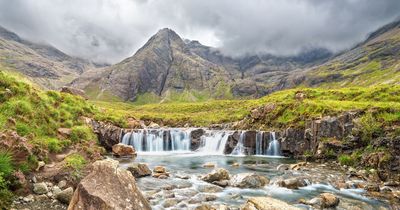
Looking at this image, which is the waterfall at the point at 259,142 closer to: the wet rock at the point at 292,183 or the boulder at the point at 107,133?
the boulder at the point at 107,133

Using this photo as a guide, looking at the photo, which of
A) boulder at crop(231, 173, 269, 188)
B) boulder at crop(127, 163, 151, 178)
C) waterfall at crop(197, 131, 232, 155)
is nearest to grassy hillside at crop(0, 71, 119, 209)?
boulder at crop(127, 163, 151, 178)

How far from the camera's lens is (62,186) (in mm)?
16859

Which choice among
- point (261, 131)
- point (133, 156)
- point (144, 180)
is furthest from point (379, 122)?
point (133, 156)

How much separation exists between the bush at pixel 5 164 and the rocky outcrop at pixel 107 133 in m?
33.0

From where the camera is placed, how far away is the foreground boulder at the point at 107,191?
1258cm

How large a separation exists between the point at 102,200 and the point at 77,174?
646 centimetres

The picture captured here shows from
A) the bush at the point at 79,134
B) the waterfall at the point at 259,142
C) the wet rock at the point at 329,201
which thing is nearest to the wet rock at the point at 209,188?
the wet rock at the point at 329,201

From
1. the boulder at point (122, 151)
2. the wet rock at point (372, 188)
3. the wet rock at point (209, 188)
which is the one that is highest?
the boulder at point (122, 151)

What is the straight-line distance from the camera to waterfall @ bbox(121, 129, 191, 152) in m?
56.8

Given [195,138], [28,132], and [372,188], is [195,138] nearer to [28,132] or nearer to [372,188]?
[372,188]

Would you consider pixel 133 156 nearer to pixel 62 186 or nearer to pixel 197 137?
pixel 197 137

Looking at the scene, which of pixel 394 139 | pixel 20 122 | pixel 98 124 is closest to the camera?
pixel 20 122

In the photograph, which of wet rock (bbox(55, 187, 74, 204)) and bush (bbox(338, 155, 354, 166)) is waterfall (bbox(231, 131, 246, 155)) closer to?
bush (bbox(338, 155, 354, 166))

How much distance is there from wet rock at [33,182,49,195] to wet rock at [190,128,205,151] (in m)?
44.5
